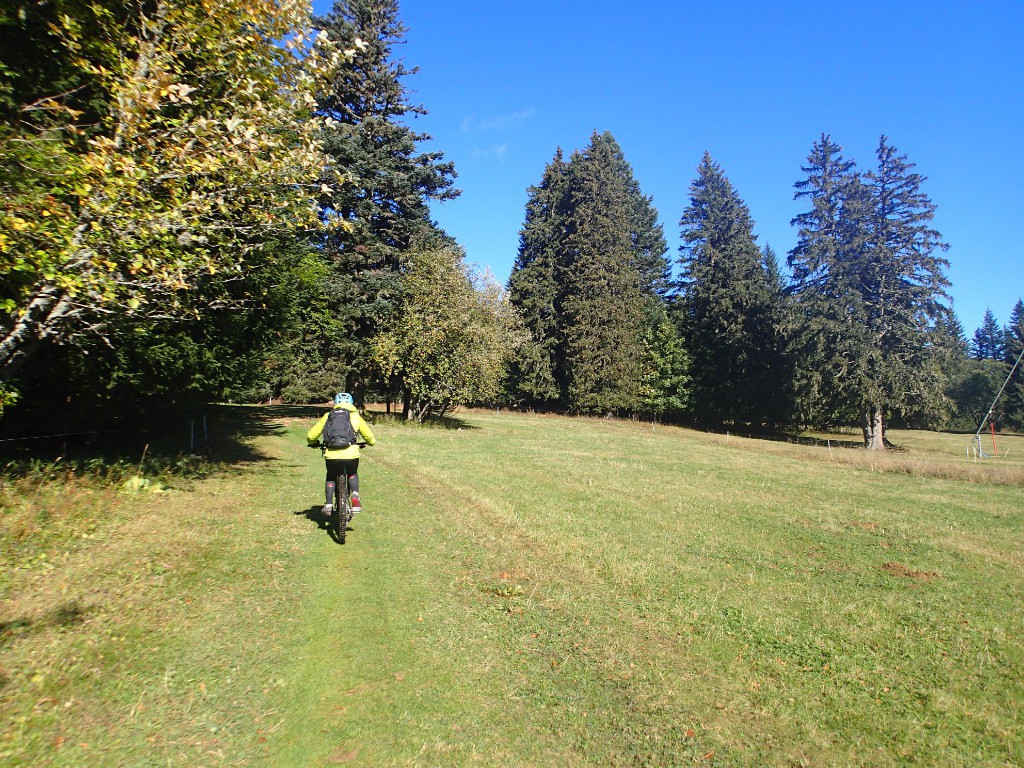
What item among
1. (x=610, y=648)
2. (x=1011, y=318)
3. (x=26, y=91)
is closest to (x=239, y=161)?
(x=26, y=91)

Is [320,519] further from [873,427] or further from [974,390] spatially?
[974,390]

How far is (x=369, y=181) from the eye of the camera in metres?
31.2

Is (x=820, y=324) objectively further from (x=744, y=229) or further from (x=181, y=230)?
(x=181, y=230)

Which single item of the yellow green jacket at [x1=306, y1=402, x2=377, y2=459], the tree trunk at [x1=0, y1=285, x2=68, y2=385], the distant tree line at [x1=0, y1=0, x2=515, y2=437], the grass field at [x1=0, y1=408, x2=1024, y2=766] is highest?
the distant tree line at [x1=0, y1=0, x2=515, y2=437]

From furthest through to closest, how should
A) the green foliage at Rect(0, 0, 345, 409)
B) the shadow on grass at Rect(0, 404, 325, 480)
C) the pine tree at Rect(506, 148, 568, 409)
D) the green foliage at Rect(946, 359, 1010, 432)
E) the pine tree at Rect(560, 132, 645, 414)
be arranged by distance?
the green foliage at Rect(946, 359, 1010, 432) < the pine tree at Rect(506, 148, 568, 409) < the pine tree at Rect(560, 132, 645, 414) < the shadow on grass at Rect(0, 404, 325, 480) < the green foliage at Rect(0, 0, 345, 409)

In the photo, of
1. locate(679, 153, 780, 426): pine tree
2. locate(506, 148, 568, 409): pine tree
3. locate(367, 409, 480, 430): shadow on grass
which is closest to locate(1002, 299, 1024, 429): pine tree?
locate(679, 153, 780, 426): pine tree

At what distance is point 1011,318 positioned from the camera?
96.8 metres

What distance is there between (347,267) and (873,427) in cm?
3887

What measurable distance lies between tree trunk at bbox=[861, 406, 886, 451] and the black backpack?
139 ft

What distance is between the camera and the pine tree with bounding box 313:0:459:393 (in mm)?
31141

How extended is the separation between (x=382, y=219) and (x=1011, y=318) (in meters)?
113

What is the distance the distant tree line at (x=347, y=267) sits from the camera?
7434 millimetres

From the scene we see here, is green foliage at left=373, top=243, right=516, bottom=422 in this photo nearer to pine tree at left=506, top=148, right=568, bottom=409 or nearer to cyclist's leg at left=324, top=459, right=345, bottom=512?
cyclist's leg at left=324, top=459, right=345, bottom=512

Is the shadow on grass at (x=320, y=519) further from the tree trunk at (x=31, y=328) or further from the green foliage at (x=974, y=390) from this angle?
the green foliage at (x=974, y=390)
